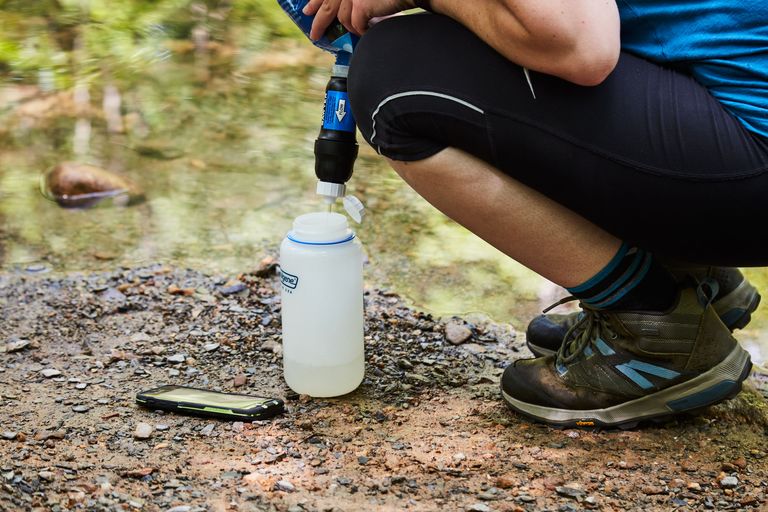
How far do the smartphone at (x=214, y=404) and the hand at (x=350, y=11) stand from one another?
0.82 m

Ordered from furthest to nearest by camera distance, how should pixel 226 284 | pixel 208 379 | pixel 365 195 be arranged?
pixel 365 195 < pixel 226 284 < pixel 208 379

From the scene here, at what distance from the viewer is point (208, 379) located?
6.89 ft

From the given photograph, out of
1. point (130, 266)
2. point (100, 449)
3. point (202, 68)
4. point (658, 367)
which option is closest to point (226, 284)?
point (130, 266)

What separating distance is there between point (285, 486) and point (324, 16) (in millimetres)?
968

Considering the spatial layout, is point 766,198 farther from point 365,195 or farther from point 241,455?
point 365,195

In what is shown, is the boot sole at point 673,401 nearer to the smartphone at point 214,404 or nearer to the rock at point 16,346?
the smartphone at point 214,404

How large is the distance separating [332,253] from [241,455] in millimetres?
474

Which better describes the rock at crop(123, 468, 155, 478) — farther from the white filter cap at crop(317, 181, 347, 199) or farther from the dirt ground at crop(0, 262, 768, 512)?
the white filter cap at crop(317, 181, 347, 199)

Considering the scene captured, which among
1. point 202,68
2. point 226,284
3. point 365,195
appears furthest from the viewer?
point 202,68

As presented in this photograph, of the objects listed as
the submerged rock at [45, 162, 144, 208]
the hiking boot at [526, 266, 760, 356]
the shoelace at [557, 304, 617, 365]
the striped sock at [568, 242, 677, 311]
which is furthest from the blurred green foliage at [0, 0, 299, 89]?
the striped sock at [568, 242, 677, 311]

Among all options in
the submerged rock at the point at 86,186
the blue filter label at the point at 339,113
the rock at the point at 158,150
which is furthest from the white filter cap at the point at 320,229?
the rock at the point at 158,150

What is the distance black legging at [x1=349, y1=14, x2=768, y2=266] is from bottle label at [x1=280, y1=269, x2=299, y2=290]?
1.43ft

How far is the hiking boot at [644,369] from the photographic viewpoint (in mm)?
1779

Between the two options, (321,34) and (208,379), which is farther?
(208,379)
